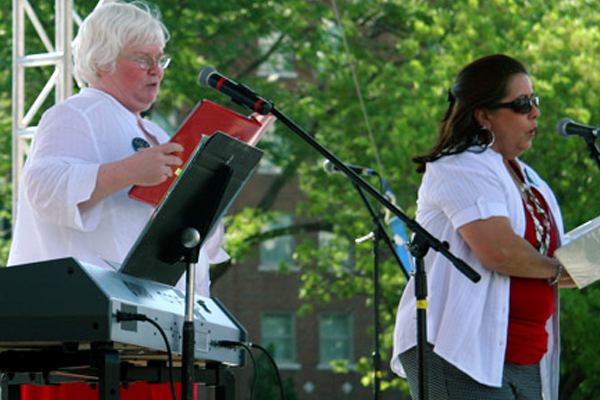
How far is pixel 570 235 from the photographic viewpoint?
11.7ft

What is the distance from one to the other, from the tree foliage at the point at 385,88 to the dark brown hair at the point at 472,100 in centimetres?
1316

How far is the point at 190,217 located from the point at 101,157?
0.64 metres

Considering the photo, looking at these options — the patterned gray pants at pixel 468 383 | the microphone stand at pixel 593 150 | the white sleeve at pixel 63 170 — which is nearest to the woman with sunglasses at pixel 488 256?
the patterned gray pants at pixel 468 383

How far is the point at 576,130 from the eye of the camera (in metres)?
4.05

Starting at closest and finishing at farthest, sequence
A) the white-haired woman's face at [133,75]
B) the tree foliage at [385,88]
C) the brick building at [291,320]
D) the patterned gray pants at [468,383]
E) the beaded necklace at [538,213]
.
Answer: the patterned gray pants at [468,383], the beaded necklace at [538,213], the white-haired woman's face at [133,75], the tree foliage at [385,88], the brick building at [291,320]

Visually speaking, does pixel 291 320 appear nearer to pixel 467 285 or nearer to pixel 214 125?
pixel 467 285

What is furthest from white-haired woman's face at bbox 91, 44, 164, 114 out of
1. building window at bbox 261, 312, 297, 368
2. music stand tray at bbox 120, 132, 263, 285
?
building window at bbox 261, 312, 297, 368

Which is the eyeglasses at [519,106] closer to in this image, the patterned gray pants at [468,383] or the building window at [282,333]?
the patterned gray pants at [468,383]

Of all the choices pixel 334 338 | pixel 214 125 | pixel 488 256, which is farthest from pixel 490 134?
pixel 334 338

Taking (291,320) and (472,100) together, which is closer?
(472,100)

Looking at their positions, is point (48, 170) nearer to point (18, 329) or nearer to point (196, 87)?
point (18, 329)

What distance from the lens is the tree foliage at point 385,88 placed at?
1800 cm

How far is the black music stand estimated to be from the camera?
109 inches

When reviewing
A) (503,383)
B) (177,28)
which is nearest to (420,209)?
(503,383)
